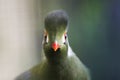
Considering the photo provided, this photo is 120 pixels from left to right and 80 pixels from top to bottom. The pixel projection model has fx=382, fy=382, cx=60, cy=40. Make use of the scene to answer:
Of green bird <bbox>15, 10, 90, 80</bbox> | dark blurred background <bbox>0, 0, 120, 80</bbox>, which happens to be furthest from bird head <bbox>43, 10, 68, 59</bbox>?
dark blurred background <bbox>0, 0, 120, 80</bbox>

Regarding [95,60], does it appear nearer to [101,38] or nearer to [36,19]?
[101,38]

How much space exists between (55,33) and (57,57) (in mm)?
145

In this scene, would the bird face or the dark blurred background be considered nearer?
the bird face

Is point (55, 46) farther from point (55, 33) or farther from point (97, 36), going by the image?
point (97, 36)

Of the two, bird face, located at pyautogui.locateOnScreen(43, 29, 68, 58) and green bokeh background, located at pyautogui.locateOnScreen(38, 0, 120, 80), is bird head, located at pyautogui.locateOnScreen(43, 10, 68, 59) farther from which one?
green bokeh background, located at pyautogui.locateOnScreen(38, 0, 120, 80)

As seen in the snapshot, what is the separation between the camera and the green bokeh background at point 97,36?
2236mm

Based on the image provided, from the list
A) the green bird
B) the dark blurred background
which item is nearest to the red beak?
the green bird

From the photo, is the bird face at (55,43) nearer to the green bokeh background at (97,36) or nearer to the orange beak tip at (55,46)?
the orange beak tip at (55,46)

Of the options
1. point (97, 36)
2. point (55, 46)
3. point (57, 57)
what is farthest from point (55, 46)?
point (97, 36)

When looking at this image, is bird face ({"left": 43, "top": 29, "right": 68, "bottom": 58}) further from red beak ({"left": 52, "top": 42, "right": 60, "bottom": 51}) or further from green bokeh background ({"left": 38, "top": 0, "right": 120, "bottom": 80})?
green bokeh background ({"left": 38, "top": 0, "right": 120, "bottom": 80})

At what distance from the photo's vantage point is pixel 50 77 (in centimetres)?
176

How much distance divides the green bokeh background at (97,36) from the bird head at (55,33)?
0.65 m

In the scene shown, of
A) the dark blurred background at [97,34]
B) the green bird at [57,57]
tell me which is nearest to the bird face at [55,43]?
the green bird at [57,57]

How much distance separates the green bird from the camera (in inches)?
60.5
